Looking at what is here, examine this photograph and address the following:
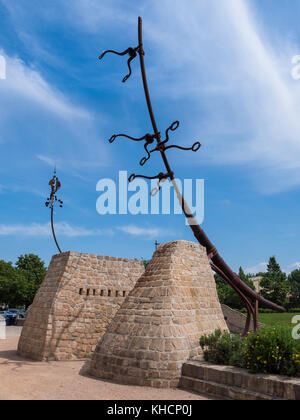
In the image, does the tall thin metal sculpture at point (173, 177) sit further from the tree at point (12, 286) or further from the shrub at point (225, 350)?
the tree at point (12, 286)

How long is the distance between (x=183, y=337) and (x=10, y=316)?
2168cm

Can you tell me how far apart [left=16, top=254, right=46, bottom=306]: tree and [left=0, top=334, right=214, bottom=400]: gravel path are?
31.1m

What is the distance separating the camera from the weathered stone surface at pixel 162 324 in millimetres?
7629

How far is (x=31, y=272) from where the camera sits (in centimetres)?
4194

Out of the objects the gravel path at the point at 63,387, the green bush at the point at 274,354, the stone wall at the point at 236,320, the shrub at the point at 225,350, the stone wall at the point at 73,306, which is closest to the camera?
the green bush at the point at 274,354

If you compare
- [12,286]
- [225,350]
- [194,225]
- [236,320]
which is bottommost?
[236,320]

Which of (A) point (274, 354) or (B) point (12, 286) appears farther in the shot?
(B) point (12, 286)

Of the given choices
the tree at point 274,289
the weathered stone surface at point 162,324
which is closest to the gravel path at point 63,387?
the weathered stone surface at point 162,324

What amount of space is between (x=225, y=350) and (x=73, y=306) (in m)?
6.15

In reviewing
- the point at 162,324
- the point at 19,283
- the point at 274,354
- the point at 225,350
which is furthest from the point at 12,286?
the point at 274,354

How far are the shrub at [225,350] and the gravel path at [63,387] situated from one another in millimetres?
1080

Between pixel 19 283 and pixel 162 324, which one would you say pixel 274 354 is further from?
pixel 19 283

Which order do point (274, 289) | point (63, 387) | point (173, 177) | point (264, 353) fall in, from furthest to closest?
point (274, 289), point (173, 177), point (63, 387), point (264, 353)

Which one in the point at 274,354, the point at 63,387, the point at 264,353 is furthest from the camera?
the point at 63,387
